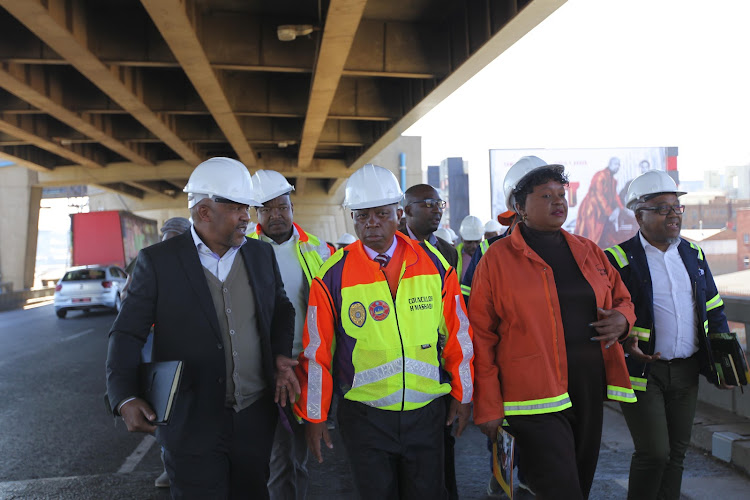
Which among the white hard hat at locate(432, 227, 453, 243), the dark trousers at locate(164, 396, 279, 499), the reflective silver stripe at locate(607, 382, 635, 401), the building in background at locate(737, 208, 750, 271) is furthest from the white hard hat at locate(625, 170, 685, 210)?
the building in background at locate(737, 208, 750, 271)

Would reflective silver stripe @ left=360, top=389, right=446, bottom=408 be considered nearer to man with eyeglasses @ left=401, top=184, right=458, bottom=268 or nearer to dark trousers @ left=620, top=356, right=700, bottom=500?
dark trousers @ left=620, top=356, right=700, bottom=500

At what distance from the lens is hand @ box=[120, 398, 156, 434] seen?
2.52 m

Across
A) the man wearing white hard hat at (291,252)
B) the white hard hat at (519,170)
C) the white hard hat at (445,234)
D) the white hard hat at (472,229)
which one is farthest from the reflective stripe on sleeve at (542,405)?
the white hard hat at (445,234)

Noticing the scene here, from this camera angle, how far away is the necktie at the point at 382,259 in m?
3.05

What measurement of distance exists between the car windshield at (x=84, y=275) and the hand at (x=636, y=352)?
19.4m

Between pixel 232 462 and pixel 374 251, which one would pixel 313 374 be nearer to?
pixel 232 462

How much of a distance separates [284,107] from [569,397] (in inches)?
514

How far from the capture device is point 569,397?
2.95 meters

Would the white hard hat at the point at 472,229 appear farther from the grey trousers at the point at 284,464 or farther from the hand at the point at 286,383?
the hand at the point at 286,383

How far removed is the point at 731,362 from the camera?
144 inches

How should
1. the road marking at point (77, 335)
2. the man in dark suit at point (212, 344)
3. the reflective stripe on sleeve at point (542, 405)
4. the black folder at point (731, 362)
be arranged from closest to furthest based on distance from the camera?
the man in dark suit at point (212, 344)
the reflective stripe on sleeve at point (542, 405)
the black folder at point (731, 362)
the road marking at point (77, 335)

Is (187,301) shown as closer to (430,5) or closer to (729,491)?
(729,491)

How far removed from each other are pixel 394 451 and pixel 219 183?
154cm

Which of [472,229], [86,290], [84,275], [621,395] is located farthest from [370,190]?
[84,275]
